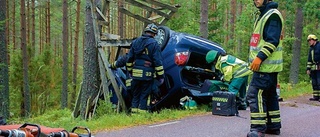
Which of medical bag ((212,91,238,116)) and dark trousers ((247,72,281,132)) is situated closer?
dark trousers ((247,72,281,132))

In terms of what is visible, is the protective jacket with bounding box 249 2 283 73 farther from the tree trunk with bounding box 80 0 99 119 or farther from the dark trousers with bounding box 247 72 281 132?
the tree trunk with bounding box 80 0 99 119

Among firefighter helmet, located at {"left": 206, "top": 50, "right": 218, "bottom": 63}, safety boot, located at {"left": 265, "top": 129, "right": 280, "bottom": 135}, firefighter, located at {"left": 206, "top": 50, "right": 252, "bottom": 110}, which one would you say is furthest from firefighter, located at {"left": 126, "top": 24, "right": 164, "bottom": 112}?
safety boot, located at {"left": 265, "top": 129, "right": 280, "bottom": 135}

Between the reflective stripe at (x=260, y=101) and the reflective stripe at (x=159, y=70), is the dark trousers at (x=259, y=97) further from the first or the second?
the reflective stripe at (x=159, y=70)

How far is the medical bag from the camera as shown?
25.1 ft

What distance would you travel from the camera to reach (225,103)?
7.71 meters

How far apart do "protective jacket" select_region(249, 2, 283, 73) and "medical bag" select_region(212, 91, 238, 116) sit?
220cm

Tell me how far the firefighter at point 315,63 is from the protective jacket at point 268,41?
A: 657 cm

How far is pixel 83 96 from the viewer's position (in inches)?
392

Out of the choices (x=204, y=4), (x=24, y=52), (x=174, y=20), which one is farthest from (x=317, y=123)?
(x=24, y=52)

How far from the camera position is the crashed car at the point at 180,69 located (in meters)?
8.81

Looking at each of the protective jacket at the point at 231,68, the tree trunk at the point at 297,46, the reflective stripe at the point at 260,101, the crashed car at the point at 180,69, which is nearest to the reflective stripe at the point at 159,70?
the crashed car at the point at 180,69

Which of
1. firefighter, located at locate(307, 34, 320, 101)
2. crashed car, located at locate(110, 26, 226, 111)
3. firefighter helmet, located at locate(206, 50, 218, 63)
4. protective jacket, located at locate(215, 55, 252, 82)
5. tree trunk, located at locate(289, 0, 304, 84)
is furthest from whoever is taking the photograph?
tree trunk, located at locate(289, 0, 304, 84)

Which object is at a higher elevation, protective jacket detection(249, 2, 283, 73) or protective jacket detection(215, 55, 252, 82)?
protective jacket detection(249, 2, 283, 73)

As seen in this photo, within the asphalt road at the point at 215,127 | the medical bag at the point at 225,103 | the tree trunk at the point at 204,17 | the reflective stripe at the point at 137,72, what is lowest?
the asphalt road at the point at 215,127
